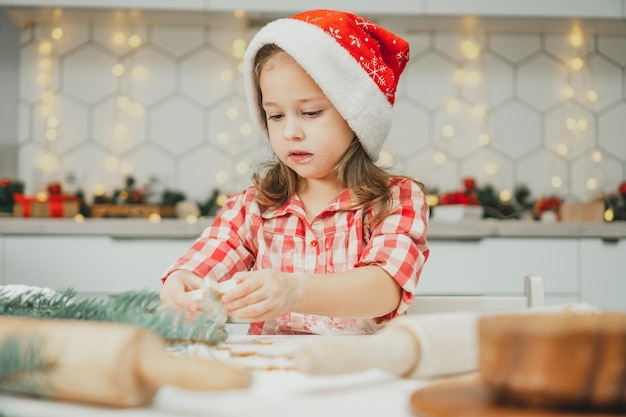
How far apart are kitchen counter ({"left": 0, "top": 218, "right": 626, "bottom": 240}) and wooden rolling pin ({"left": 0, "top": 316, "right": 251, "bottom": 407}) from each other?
1.57m

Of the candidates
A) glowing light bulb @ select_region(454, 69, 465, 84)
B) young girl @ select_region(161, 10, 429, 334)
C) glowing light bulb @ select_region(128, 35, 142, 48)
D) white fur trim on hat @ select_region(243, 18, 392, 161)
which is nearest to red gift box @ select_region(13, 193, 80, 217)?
glowing light bulb @ select_region(128, 35, 142, 48)

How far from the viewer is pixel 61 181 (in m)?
2.42

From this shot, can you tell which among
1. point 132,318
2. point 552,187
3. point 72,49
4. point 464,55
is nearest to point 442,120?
point 464,55

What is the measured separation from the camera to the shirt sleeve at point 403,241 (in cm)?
92

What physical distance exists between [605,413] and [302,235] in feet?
2.71

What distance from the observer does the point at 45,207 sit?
Answer: 2.08m

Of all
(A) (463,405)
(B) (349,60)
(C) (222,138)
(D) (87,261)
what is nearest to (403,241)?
(B) (349,60)

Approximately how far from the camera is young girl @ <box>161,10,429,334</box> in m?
0.96

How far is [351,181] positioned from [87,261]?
3.62ft

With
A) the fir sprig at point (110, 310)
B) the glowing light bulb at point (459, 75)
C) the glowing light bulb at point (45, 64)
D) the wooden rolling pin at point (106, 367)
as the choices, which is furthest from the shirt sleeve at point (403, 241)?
the glowing light bulb at point (45, 64)

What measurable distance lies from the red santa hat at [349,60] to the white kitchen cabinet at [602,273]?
3.67 ft

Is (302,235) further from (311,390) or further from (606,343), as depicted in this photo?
(606,343)

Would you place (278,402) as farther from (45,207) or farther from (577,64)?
(577,64)

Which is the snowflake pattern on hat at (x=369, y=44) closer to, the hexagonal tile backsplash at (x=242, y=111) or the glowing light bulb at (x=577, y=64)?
the hexagonal tile backsplash at (x=242, y=111)
